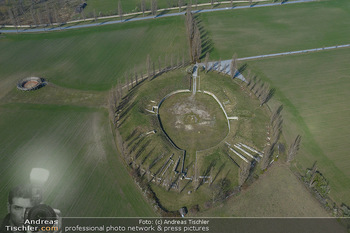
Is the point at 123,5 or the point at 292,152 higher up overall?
the point at 123,5

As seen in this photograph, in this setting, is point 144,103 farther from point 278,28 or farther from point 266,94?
point 278,28

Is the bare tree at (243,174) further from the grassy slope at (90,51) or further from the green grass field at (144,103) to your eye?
the grassy slope at (90,51)

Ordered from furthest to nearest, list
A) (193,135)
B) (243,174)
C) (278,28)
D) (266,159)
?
(278,28)
(193,135)
(266,159)
(243,174)

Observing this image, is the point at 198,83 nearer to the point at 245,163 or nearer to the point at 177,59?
the point at 177,59

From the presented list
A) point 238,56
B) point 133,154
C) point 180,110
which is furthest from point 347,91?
point 133,154

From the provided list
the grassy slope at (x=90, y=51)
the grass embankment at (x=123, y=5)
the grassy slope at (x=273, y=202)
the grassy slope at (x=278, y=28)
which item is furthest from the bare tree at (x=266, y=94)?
the grass embankment at (x=123, y=5)

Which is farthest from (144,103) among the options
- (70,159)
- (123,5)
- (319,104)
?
(123,5)
